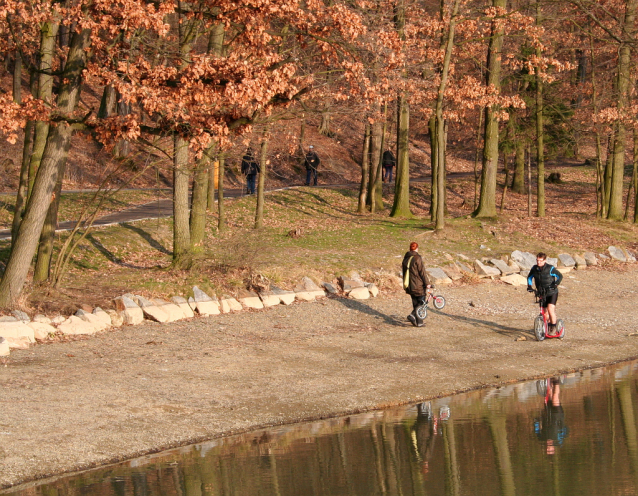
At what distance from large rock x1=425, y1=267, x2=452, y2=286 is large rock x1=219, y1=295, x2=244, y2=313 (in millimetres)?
6144

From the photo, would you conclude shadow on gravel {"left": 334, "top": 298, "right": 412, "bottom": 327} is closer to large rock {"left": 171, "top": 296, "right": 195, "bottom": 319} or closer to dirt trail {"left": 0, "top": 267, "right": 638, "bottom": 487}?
dirt trail {"left": 0, "top": 267, "right": 638, "bottom": 487}

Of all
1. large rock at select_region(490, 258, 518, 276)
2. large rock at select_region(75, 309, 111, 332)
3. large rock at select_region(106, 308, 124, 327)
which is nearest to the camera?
large rock at select_region(75, 309, 111, 332)

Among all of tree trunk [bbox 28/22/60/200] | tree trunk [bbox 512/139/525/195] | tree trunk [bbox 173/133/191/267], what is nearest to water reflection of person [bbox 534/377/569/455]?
Result: tree trunk [bbox 173/133/191/267]

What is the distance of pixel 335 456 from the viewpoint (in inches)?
364

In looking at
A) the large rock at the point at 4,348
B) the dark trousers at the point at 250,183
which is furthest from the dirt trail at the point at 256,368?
the dark trousers at the point at 250,183

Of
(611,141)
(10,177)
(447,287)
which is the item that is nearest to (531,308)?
(447,287)

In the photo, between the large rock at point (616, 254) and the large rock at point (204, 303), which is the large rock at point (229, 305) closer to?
the large rock at point (204, 303)

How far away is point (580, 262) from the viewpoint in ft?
86.9

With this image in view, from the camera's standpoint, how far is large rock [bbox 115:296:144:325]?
16.0 m

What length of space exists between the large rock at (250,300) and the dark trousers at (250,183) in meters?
15.2

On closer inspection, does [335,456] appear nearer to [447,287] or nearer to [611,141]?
[447,287]

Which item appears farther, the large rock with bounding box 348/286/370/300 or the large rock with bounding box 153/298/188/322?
the large rock with bounding box 348/286/370/300

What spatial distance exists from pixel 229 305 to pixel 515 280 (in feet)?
30.4

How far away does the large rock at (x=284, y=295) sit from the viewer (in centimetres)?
1902
